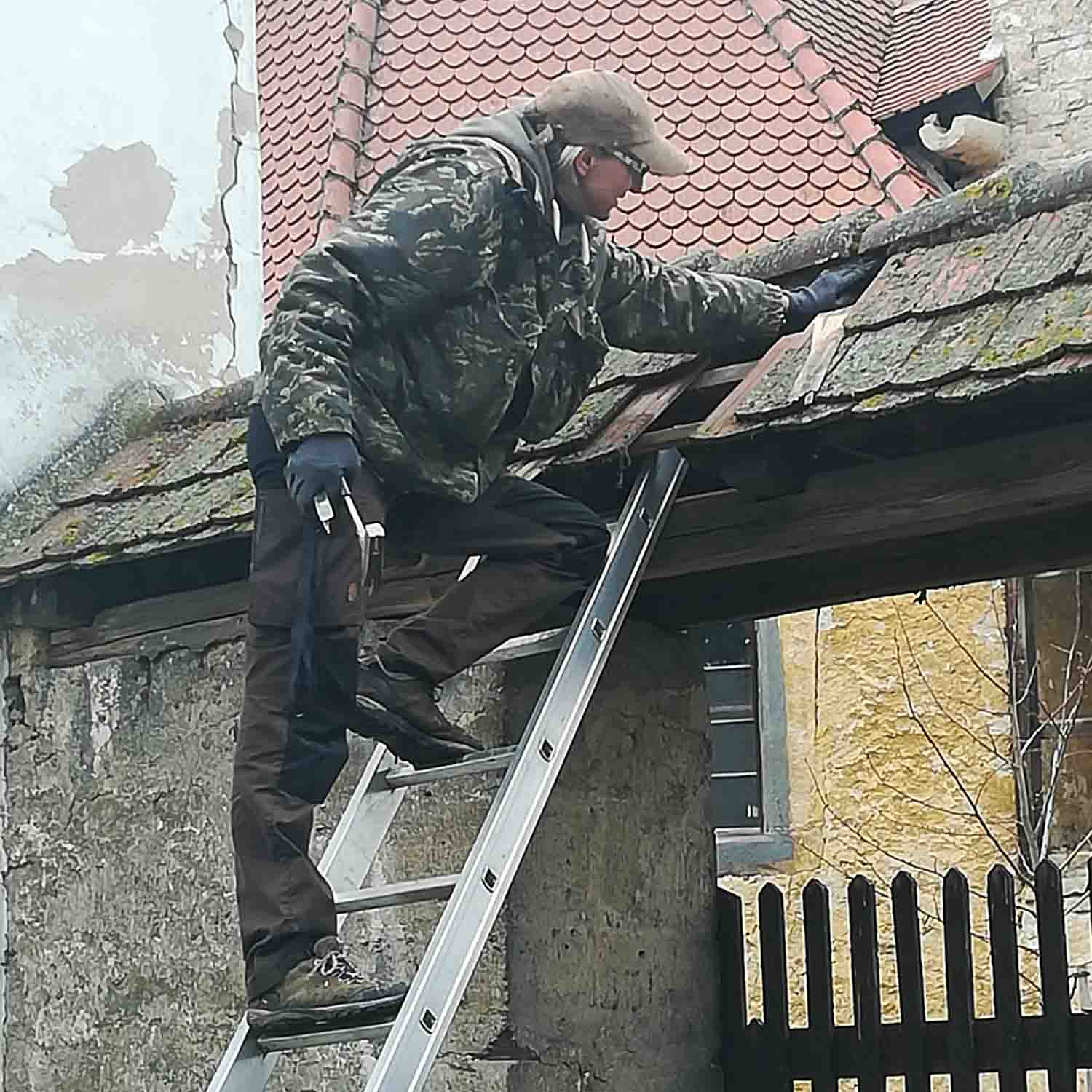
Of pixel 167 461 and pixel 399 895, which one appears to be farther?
pixel 167 461

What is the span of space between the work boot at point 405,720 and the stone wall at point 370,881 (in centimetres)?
54

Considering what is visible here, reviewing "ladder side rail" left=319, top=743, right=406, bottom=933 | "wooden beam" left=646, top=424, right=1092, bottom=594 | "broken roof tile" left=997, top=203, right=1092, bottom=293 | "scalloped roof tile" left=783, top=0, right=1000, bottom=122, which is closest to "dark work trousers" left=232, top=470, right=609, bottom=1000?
"ladder side rail" left=319, top=743, right=406, bottom=933

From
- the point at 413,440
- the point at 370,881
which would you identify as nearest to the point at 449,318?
the point at 413,440

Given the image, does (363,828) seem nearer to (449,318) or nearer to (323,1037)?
(323,1037)

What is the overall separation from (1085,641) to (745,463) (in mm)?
7177

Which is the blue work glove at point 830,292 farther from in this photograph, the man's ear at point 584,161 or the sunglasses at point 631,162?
the man's ear at point 584,161

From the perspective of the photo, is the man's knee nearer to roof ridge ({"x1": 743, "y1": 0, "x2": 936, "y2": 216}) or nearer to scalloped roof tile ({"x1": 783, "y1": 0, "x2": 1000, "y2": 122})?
roof ridge ({"x1": 743, "y1": 0, "x2": 936, "y2": 216})

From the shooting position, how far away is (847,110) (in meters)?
10.5

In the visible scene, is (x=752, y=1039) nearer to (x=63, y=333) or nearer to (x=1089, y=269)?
(x=1089, y=269)

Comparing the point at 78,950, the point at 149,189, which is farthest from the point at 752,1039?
the point at 149,189

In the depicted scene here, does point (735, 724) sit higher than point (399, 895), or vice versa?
point (735, 724)

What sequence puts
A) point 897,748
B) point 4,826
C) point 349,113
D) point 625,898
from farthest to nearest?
point 349,113 < point 897,748 < point 4,826 < point 625,898

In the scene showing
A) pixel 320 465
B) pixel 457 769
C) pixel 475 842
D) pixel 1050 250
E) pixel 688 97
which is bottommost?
pixel 475 842

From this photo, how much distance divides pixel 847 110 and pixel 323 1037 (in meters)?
7.92
